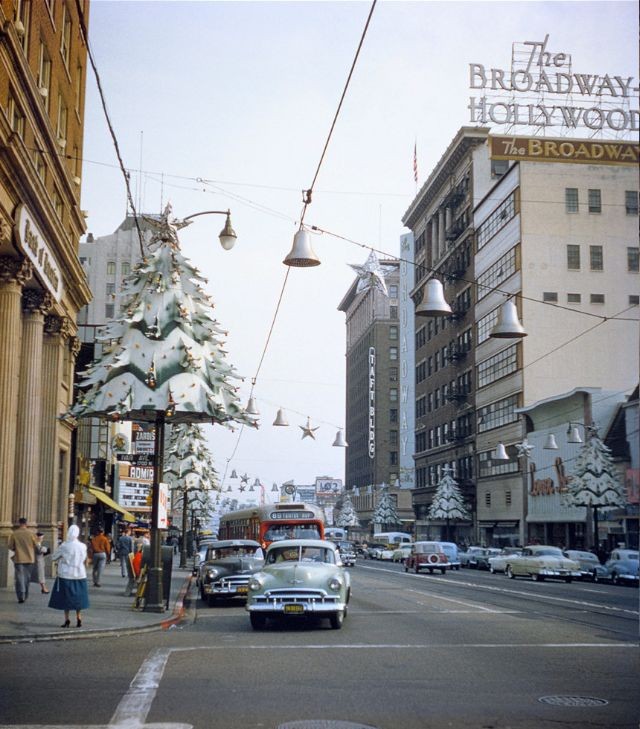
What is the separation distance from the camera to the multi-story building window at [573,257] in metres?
70.2

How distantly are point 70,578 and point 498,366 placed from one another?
6189 cm

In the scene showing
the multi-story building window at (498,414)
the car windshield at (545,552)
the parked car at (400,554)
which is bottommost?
the parked car at (400,554)

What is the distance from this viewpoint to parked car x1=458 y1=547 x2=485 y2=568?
6433cm

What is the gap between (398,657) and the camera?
1430 cm

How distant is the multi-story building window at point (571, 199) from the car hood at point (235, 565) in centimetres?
5123

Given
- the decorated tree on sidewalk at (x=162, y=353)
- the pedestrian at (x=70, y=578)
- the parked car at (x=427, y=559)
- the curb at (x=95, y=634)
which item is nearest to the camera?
the curb at (x=95, y=634)

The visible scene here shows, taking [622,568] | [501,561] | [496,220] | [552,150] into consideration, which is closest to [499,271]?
[496,220]

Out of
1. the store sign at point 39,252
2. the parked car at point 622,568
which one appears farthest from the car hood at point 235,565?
the parked car at point 622,568

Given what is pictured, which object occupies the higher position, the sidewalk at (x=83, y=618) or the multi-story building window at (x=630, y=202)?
the multi-story building window at (x=630, y=202)

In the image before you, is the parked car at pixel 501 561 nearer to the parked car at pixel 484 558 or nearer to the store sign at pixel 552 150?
the parked car at pixel 484 558

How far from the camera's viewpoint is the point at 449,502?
84062 mm

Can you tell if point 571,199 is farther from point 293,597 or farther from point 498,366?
point 293,597

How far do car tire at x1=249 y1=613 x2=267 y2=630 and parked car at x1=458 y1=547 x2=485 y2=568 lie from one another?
4686 centimetres

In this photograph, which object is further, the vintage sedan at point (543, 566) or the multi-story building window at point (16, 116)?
the vintage sedan at point (543, 566)
